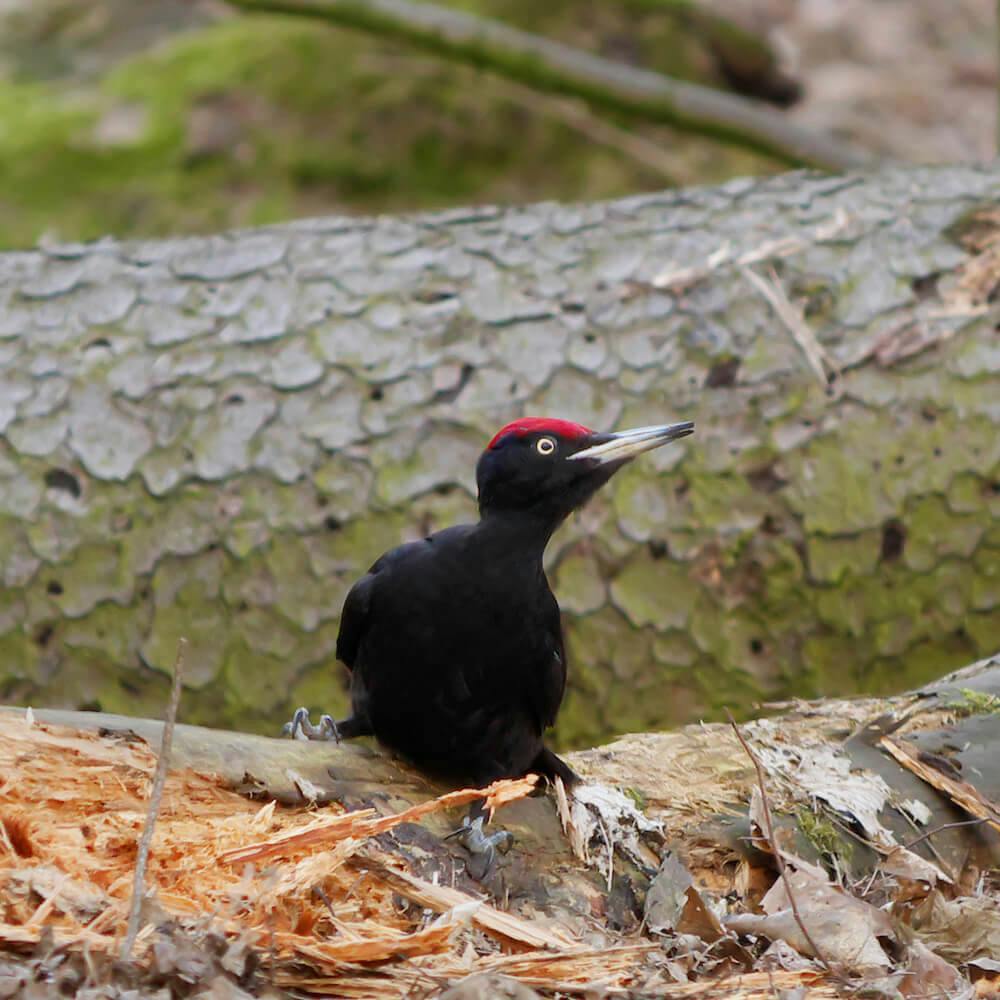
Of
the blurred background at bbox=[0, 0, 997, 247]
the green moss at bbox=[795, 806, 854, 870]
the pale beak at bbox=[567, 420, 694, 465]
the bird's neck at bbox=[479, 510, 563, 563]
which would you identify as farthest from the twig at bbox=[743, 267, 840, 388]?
the blurred background at bbox=[0, 0, 997, 247]

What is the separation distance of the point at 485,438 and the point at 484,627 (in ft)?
3.89

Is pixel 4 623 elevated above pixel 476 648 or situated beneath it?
situated beneath

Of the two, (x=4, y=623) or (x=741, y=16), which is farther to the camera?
(x=741, y=16)

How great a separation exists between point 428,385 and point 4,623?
134cm

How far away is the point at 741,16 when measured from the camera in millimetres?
9688

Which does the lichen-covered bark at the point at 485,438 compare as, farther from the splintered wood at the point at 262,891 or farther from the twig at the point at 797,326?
the splintered wood at the point at 262,891

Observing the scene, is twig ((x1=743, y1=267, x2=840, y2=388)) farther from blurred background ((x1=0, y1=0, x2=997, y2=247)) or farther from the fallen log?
blurred background ((x1=0, y1=0, x2=997, y2=247))

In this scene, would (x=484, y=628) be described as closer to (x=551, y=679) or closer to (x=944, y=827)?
(x=551, y=679)

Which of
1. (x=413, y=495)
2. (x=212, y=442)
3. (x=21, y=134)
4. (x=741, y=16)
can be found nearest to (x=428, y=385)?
(x=413, y=495)

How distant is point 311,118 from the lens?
7.69m

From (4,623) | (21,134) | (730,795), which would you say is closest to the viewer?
(730,795)

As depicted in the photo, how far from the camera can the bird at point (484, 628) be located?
119 inches

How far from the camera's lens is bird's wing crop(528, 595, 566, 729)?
10.1 ft

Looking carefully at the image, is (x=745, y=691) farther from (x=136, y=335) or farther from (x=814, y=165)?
(x=814, y=165)
